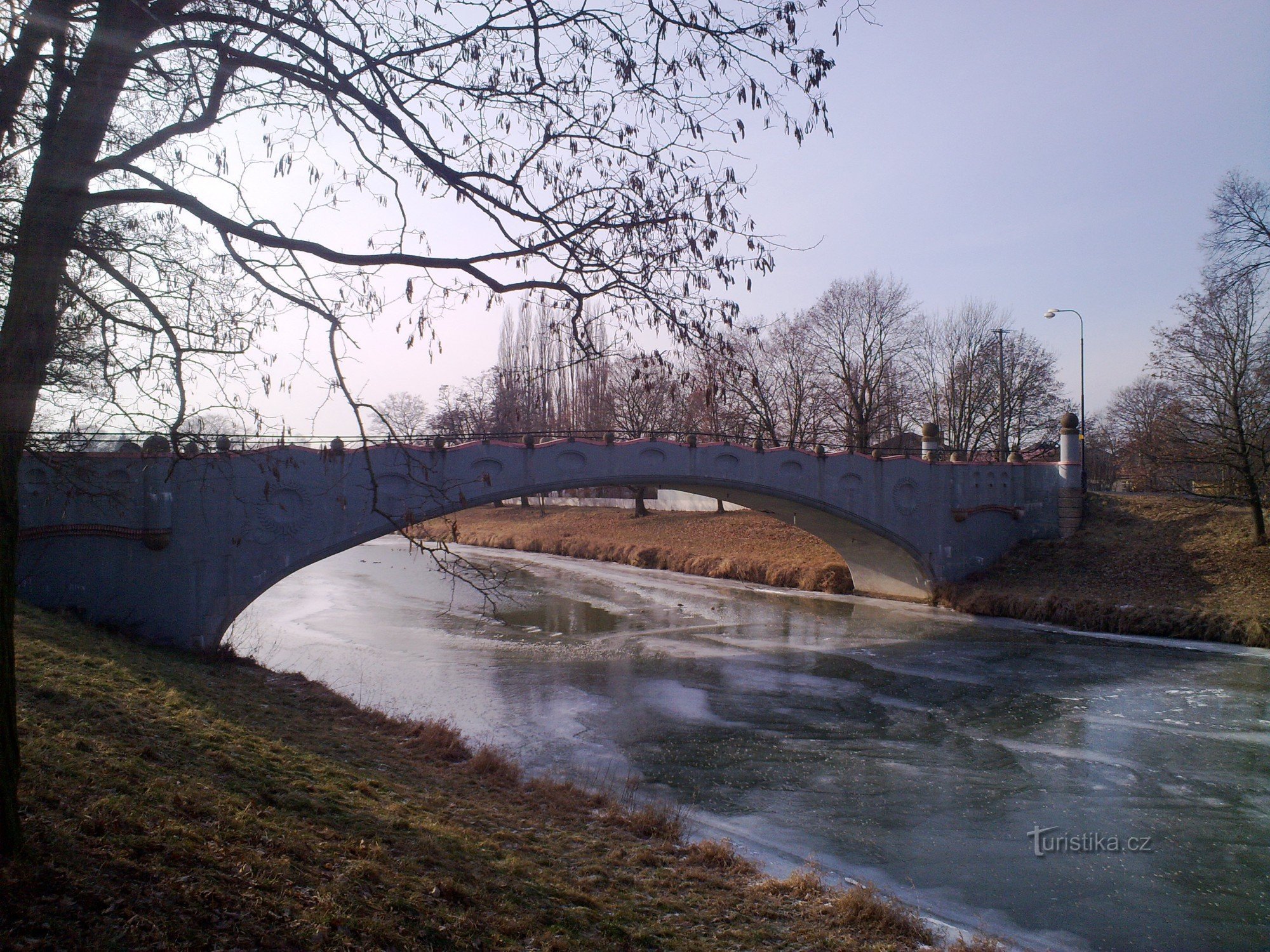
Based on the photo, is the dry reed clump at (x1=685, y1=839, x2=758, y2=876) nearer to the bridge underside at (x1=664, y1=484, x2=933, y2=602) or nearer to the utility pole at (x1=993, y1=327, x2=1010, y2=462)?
the bridge underside at (x1=664, y1=484, x2=933, y2=602)

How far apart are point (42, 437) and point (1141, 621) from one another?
20444 millimetres

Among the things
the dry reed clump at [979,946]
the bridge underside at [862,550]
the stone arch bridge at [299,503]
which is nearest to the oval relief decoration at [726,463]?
the stone arch bridge at [299,503]

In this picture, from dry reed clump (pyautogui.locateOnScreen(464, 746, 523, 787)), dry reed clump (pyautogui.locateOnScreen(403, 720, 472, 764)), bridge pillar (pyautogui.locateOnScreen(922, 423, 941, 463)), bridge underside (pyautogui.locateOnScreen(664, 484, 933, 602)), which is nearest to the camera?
dry reed clump (pyautogui.locateOnScreen(464, 746, 523, 787))

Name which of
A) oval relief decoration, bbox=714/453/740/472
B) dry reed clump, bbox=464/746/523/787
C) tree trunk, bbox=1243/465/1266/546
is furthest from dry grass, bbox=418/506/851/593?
dry reed clump, bbox=464/746/523/787

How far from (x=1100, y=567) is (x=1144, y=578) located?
1.37 m

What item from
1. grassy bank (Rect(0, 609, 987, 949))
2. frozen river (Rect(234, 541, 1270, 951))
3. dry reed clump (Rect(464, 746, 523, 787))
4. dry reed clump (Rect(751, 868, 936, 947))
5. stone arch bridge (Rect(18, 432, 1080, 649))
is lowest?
frozen river (Rect(234, 541, 1270, 951))

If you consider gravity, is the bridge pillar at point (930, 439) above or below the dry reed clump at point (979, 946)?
above

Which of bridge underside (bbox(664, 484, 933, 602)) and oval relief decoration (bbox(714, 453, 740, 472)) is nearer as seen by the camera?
oval relief decoration (bbox(714, 453, 740, 472))

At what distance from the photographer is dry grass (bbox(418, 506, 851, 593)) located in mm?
28047

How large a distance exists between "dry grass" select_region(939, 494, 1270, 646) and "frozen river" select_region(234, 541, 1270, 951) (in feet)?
3.91

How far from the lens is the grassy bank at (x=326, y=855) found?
12.1 ft

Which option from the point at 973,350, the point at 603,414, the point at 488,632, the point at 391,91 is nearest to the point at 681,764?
the point at 391,91

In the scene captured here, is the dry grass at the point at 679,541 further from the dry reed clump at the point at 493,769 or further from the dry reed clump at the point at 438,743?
the dry reed clump at the point at 493,769

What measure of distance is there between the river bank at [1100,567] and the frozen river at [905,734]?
1249 millimetres
